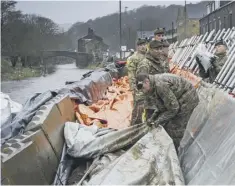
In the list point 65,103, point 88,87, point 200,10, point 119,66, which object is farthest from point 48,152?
point 200,10

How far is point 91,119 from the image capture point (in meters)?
7.14

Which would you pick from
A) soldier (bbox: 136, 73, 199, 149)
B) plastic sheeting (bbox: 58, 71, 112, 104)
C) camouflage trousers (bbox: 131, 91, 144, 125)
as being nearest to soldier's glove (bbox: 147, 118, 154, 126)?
soldier (bbox: 136, 73, 199, 149)

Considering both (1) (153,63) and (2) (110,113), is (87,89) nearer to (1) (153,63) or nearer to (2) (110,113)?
(2) (110,113)

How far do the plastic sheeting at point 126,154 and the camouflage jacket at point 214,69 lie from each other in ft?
12.4

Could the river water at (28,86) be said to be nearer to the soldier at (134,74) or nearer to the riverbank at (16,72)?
the riverbank at (16,72)

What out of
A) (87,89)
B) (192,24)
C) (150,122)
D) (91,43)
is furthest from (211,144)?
(91,43)

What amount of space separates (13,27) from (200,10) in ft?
Result: 117

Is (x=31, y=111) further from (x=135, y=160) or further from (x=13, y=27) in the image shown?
(x=13, y=27)

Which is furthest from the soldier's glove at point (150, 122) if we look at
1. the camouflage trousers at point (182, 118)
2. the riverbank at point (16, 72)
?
the riverbank at point (16, 72)

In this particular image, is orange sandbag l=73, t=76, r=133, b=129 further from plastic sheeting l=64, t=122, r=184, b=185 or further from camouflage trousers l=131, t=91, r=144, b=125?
plastic sheeting l=64, t=122, r=184, b=185

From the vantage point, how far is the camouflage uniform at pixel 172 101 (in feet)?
16.9

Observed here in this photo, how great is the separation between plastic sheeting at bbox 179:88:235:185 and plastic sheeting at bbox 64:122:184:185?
32 cm

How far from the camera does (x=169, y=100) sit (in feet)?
16.9

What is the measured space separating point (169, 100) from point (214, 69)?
3961mm
